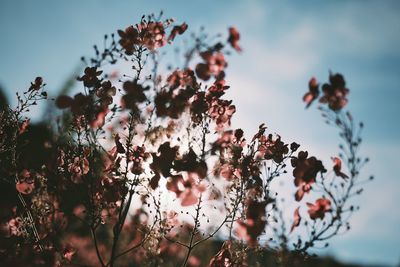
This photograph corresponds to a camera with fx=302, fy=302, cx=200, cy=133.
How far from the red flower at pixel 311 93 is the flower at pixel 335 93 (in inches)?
2.0

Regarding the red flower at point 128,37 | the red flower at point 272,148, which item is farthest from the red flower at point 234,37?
the red flower at point 272,148

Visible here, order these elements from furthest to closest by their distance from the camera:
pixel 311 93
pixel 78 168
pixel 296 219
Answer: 1. pixel 78 168
2. pixel 296 219
3. pixel 311 93

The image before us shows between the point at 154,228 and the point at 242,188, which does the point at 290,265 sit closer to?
the point at 242,188

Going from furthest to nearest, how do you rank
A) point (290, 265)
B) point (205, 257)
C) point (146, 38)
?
point (205, 257), point (146, 38), point (290, 265)

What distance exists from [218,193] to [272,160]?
625 millimetres

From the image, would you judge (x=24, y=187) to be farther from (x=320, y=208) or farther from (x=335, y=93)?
(x=335, y=93)

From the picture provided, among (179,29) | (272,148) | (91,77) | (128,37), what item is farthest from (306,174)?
(91,77)

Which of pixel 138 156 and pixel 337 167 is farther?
pixel 138 156

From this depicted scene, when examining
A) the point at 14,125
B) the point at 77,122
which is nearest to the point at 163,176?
the point at 77,122

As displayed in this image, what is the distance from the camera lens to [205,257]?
917cm

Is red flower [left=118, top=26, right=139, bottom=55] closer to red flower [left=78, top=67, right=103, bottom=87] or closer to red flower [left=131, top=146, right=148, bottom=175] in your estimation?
red flower [left=78, top=67, right=103, bottom=87]

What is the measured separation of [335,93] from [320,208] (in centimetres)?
89

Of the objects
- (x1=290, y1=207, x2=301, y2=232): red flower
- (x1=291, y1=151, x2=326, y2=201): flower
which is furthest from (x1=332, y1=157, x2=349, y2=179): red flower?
(x1=290, y1=207, x2=301, y2=232): red flower

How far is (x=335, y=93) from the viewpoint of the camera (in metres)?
2.25
